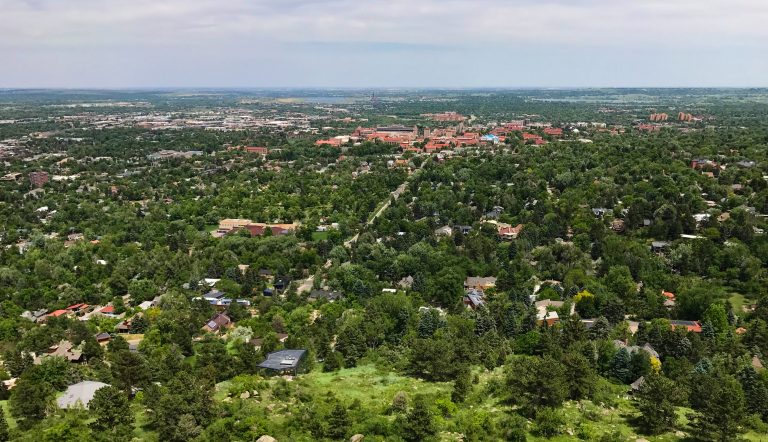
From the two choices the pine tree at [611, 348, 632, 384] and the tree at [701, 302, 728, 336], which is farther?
the tree at [701, 302, 728, 336]

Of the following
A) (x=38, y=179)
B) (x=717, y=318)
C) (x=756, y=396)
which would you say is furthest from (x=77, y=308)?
(x=38, y=179)

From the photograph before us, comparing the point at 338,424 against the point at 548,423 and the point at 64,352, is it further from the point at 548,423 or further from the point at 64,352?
the point at 64,352

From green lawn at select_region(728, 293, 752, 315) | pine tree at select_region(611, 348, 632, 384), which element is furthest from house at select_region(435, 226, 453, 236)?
pine tree at select_region(611, 348, 632, 384)

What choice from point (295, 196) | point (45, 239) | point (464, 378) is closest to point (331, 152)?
point (295, 196)

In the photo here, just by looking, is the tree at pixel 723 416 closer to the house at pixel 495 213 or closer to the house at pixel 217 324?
the house at pixel 217 324

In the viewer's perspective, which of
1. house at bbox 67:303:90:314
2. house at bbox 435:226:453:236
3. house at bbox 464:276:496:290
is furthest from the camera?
house at bbox 435:226:453:236

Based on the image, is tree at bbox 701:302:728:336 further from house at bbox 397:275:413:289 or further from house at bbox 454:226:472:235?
house at bbox 454:226:472:235

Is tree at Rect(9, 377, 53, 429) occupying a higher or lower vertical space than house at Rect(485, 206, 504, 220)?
lower
